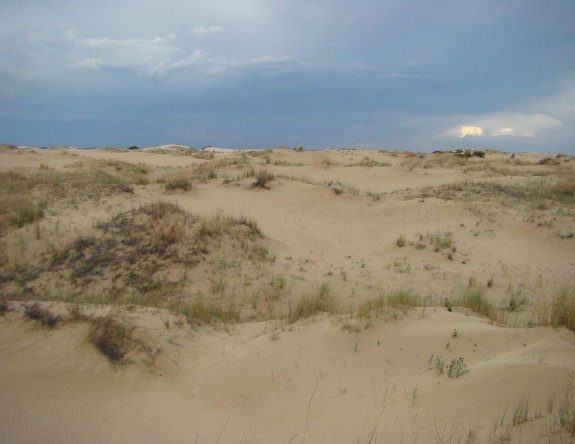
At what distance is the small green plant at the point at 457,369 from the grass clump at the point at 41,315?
13.8ft

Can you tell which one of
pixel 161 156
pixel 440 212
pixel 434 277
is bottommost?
pixel 434 277

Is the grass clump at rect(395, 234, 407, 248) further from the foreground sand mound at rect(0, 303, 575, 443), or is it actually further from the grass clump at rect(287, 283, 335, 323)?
the foreground sand mound at rect(0, 303, 575, 443)

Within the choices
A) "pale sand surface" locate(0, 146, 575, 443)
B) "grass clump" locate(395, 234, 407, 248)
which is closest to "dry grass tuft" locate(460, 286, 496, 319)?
"pale sand surface" locate(0, 146, 575, 443)

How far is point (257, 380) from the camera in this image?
400 cm

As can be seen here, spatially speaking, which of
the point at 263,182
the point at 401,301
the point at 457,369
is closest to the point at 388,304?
the point at 401,301

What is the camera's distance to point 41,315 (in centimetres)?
486

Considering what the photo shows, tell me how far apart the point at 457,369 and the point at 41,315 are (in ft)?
14.9

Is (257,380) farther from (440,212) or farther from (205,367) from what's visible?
(440,212)

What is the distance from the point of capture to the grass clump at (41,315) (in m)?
4.75

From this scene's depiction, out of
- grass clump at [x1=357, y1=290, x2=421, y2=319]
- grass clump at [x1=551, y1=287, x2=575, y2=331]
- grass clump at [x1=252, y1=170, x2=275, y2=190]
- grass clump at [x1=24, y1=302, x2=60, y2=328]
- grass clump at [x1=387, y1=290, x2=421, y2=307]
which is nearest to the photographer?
grass clump at [x1=551, y1=287, x2=575, y2=331]

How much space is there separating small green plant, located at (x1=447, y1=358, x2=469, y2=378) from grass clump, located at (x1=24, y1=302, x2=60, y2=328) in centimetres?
420

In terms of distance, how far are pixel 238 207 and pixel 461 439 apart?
11870mm

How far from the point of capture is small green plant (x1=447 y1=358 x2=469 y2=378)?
3.69 metres

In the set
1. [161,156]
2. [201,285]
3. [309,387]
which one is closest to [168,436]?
[309,387]
